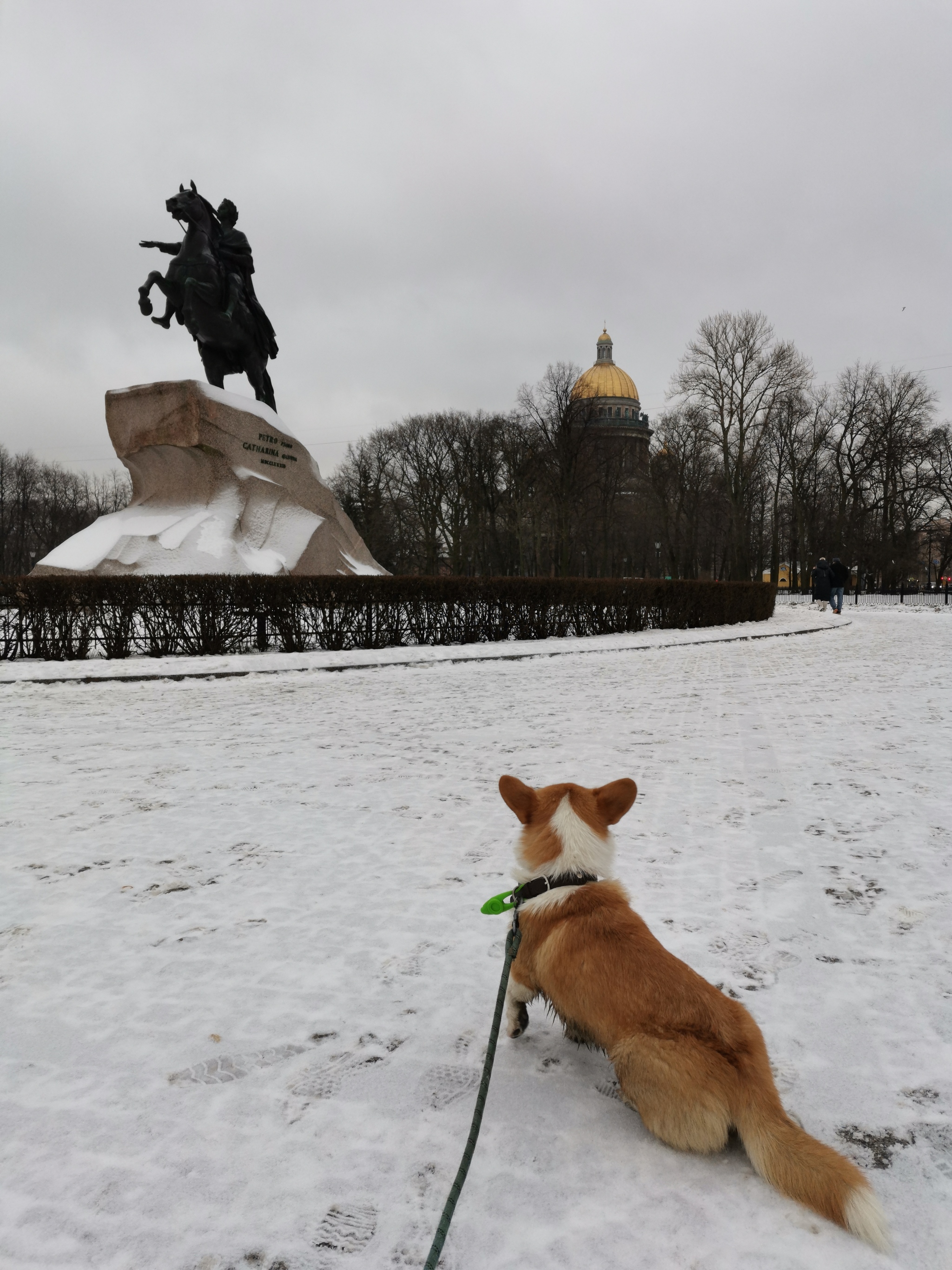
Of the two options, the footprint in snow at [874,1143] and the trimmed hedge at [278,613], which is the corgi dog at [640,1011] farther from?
the trimmed hedge at [278,613]

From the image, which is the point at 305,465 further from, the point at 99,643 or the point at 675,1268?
the point at 675,1268

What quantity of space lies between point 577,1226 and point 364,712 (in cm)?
703

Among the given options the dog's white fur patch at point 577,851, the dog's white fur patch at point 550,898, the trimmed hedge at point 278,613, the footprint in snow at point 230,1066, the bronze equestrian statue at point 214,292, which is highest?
the bronze equestrian statue at point 214,292

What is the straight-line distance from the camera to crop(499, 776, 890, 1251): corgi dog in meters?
1.67

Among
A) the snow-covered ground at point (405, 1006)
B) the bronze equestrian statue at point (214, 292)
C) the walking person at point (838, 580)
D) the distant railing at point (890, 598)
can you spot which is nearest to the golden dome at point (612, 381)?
the distant railing at point (890, 598)

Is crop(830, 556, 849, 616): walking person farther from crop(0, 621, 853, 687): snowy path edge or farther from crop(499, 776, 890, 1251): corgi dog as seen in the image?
crop(499, 776, 890, 1251): corgi dog

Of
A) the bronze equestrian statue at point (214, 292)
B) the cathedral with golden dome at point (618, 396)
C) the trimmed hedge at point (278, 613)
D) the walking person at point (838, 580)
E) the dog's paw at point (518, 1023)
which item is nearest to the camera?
the dog's paw at point (518, 1023)

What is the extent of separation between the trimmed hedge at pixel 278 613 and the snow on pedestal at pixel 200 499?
3.97m

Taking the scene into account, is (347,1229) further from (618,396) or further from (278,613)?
(618,396)

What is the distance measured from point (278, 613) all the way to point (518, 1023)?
39.7 ft

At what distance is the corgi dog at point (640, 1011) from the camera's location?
1673 mm

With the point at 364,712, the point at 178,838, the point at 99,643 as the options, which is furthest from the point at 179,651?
the point at 178,838

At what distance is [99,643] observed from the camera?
42.6ft

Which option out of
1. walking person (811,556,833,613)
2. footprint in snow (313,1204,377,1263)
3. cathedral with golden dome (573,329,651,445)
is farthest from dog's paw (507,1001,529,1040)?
cathedral with golden dome (573,329,651,445)
